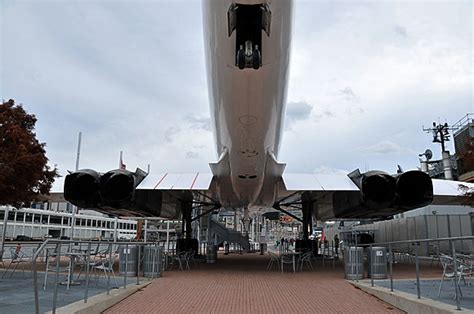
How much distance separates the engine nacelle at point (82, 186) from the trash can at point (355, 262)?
7191 millimetres

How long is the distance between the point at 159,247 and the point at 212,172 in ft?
9.48

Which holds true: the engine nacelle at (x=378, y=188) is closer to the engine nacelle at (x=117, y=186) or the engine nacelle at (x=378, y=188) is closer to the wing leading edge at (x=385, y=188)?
the wing leading edge at (x=385, y=188)

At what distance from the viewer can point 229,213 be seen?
138 ft

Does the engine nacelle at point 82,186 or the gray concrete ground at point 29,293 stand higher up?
the engine nacelle at point 82,186

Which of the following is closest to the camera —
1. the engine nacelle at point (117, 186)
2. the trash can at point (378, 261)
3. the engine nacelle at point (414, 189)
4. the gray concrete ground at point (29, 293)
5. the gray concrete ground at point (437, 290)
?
the gray concrete ground at point (29, 293)

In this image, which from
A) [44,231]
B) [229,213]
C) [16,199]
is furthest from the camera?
[44,231]

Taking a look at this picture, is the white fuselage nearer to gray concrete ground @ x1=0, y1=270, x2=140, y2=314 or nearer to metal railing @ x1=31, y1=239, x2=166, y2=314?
metal railing @ x1=31, y1=239, x2=166, y2=314

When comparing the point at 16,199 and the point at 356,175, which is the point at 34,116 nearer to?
the point at 16,199

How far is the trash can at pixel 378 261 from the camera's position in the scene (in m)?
10.2

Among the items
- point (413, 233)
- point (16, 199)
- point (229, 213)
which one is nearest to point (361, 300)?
point (16, 199)

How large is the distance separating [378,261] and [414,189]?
268 centimetres

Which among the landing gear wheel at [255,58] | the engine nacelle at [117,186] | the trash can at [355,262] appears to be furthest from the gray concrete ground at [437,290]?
the engine nacelle at [117,186]

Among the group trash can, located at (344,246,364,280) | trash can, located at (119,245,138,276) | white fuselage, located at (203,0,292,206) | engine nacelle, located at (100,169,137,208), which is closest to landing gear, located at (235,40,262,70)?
white fuselage, located at (203,0,292,206)

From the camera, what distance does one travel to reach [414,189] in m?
11.9
